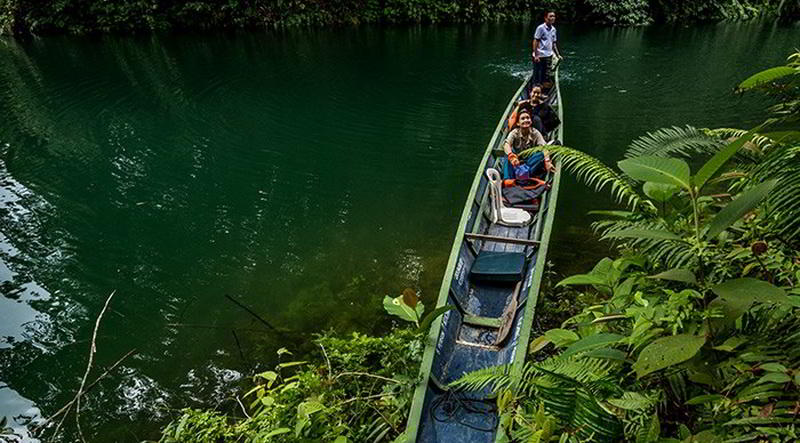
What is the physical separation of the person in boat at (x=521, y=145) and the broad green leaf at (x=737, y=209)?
5048 mm

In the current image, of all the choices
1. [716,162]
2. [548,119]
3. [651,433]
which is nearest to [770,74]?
[716,162]

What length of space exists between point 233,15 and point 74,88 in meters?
14.0

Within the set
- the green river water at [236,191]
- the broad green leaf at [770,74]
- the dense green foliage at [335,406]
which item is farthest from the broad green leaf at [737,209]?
the green river water at [236,191]

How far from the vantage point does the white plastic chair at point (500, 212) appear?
6.40 m

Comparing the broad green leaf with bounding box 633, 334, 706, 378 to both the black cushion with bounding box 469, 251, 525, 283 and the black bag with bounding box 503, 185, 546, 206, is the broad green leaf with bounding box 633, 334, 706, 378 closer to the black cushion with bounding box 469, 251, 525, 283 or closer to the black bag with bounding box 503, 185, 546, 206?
the black cushion with bounding box 469, 251, 525, 283

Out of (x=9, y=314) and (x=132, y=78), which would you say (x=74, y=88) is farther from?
(x=9, y=314)

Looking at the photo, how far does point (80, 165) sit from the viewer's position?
1127 centimetres

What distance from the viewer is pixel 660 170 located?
233 cm

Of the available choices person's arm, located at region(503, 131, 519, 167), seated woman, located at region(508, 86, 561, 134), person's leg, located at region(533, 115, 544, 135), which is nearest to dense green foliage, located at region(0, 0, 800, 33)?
seated woman, located at region(508, 86, 561, 134)

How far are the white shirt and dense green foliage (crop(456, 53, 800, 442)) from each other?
9.72 m

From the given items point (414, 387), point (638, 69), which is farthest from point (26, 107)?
point (638, 69)

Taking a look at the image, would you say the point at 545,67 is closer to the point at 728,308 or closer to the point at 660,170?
the point at 660,170

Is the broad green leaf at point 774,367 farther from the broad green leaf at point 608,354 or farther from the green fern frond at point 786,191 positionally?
the green fern frond at point 786,191

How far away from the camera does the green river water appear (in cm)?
591
